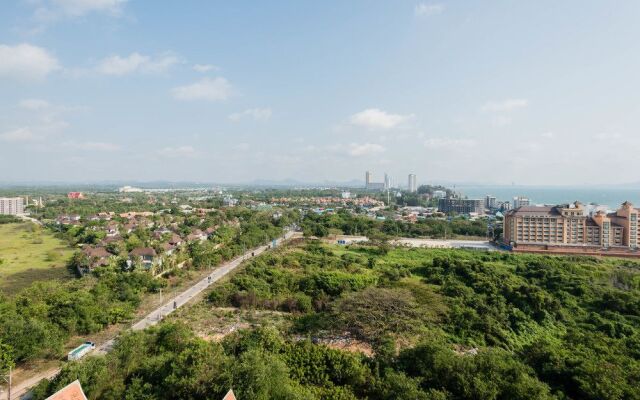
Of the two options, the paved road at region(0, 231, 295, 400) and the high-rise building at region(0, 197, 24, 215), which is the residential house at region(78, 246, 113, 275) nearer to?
the paved road at region(0, 231, 295, 400)

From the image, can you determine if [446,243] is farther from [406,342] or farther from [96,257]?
[96,257]

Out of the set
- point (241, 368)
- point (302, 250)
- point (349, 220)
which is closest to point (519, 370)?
point (241, 368)

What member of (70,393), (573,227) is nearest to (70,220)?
(70,393)

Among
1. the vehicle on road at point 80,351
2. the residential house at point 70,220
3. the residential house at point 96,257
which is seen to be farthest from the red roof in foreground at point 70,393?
the residential house at point 70,220

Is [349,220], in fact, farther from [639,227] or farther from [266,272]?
[639,227]

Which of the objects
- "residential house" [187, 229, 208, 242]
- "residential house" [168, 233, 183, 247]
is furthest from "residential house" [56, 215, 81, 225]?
"residential house" [168, 233, 183, 247]
